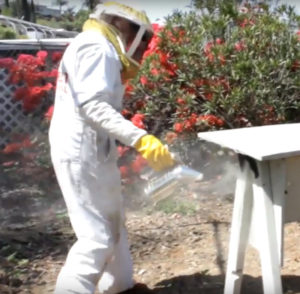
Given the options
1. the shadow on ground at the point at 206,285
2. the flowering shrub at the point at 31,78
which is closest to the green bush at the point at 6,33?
the flowering shrub at the point at 31,78

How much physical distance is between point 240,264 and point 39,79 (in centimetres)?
406

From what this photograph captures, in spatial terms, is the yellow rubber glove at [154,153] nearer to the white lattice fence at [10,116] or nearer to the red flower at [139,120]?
the red flower at [139,120]

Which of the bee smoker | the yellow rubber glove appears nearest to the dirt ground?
the bee smoker

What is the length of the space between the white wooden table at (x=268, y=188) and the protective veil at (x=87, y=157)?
1.62 ft

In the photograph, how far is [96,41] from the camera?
2.90m

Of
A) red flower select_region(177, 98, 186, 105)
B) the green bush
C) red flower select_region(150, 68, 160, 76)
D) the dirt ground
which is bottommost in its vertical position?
the dirt ground

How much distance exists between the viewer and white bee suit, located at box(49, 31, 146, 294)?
113 inches

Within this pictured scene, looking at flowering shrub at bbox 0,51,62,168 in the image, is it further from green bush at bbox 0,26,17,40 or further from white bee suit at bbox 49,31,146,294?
green bush at bbox 0,26,17,40

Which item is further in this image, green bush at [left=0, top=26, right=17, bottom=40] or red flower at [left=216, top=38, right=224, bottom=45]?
green bush at [left=0, top=26, right=17, bottom=40]

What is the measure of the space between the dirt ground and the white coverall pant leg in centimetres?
63

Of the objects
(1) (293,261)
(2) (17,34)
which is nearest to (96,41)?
(1) (293,261)

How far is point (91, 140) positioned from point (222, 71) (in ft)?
7.18

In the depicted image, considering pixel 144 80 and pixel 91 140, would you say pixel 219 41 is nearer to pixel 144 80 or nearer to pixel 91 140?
pixel 144 80

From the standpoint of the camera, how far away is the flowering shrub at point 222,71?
4914 millimetres
